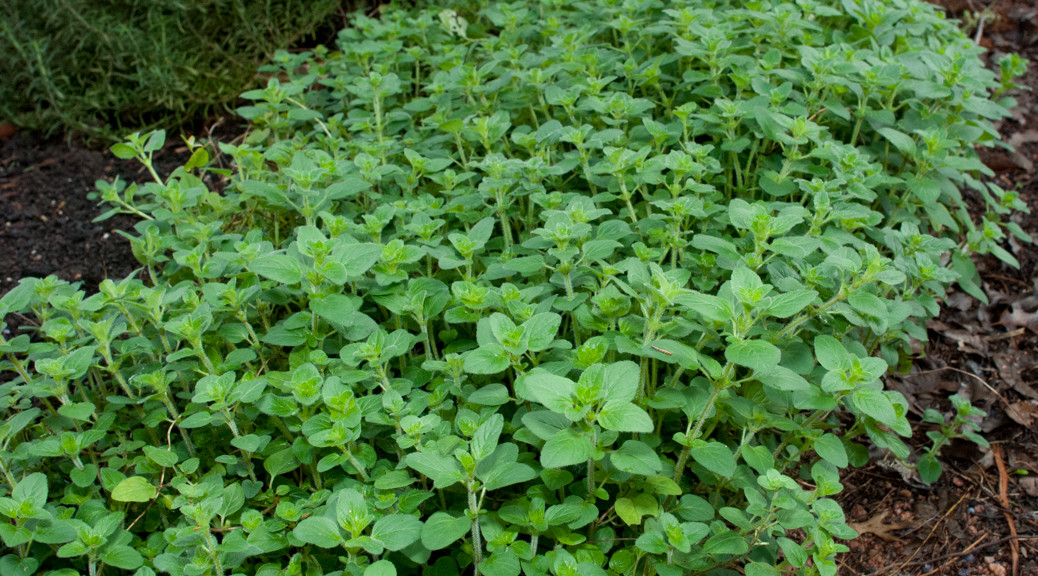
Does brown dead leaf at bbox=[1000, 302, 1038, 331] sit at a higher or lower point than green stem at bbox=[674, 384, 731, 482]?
lower

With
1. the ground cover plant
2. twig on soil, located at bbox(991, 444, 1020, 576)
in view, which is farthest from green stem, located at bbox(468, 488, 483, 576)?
twig on soil, located at bbox(991, 444, 1020, 576)

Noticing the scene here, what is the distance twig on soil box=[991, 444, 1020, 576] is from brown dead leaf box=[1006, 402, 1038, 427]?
146mm

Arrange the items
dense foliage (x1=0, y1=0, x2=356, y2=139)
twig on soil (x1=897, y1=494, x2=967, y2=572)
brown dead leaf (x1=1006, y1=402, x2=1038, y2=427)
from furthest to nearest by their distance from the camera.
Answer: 1. dense foliage (x1=0, y1=0, x2=356, y2=139)
2. brown dead leaf (x1=1006, y1=402, x2=1038, y2=427)
3. twig on soil (x1=897, y1=494, x2=967, y2=572)

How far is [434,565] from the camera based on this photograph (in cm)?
189

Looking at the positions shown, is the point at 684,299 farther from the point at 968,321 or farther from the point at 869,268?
the point at 968,321

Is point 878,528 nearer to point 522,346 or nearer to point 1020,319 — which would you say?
point 1020,319

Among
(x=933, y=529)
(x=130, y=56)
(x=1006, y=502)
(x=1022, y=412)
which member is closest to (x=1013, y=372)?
(x=1022, y=412)

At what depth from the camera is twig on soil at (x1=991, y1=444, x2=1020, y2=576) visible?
250 centimetres

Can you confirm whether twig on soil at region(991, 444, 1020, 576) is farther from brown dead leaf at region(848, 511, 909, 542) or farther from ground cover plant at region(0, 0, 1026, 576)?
brown dead leaf at region(848, 511, 909, 542)

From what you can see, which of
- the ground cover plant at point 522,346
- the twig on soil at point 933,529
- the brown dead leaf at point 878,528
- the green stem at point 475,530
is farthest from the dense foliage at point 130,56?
the twig on soil at point 933,529

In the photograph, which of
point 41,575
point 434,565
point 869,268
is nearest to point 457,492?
point 434,565

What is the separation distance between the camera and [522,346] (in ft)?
6.26

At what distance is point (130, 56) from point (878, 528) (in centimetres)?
438

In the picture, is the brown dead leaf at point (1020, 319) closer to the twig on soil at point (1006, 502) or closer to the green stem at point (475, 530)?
the twig on soil at point (1006, 502)
